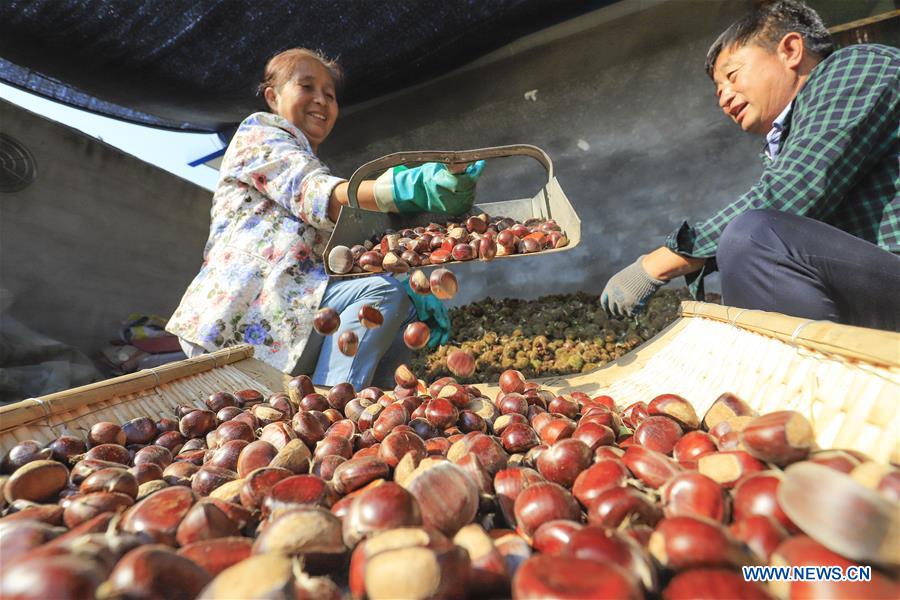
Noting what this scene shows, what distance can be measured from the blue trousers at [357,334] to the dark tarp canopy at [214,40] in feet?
7.71

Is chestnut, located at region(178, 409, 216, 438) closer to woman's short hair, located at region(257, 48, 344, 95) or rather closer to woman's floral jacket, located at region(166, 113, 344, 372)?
woman's floral jacket, located at region(166, 113, 344, 372)

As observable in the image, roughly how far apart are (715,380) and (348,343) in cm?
154

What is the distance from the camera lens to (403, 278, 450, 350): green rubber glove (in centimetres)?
286

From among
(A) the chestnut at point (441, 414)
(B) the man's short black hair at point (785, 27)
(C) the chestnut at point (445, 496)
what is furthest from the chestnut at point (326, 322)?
Answer: (B) the man's short black hair at point (785, 27)

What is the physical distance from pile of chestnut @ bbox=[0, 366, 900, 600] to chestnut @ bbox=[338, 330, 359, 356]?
3.05 feet

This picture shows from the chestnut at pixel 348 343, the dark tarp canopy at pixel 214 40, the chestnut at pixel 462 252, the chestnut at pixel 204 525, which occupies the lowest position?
the chestnut at pixel 204 525

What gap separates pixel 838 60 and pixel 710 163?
2.62m

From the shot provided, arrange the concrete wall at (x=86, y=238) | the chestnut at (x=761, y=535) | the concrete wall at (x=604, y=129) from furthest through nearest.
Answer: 1. the concrete wall at (x=86, y=238)
2. the concrete wall at (x=604, y=129)
3. the chestnut at (x=761, y=535)

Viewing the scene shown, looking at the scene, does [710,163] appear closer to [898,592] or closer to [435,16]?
[435,16]

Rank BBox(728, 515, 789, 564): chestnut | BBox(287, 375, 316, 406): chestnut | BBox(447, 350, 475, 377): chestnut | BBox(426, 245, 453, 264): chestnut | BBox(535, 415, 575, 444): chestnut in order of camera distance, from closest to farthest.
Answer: BBox(728, 515, 789, 564): chestnut < BBox(535, 415, 575, 444): chestnut < BBox(287, 375, 316, 406): chestnut < BBox(447, 350, 475, 377): chestnut < BBox(426, 245, 453, 264): chestnut

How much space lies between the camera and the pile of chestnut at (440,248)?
86.3 inches

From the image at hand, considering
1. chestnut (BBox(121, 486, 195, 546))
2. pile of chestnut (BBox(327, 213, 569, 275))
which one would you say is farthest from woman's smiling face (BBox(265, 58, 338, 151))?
chestnut (BBox(121, 486, 195, 546))

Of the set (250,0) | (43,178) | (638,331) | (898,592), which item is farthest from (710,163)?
(43,178)

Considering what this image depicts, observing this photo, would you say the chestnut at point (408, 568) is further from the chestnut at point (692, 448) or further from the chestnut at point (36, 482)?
the chestnut at point (36, 482)
